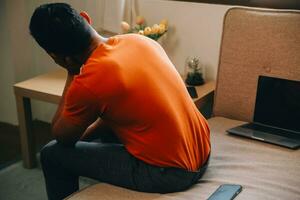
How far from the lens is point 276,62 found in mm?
1840

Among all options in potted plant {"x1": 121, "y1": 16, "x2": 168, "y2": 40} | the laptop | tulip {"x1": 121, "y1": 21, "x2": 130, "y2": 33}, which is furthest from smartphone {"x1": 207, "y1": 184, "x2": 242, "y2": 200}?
tulip {"x1": 121, "y1": 21, "x2": 130, "y2": 33}

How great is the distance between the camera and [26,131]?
90.4 inches

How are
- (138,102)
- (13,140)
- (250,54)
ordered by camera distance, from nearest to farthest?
(138,102) < (250,54) < (13,140)

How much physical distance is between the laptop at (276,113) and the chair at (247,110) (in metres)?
0.05

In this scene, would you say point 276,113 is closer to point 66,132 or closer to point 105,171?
point 105,171

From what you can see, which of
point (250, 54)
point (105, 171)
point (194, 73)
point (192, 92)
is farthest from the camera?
point (194, 73)

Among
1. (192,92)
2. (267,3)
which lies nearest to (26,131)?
(192,92)

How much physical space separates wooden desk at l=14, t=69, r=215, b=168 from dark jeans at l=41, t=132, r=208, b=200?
0.62m

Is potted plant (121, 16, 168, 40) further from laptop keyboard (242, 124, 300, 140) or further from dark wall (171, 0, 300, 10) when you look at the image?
laptop keyboard (242, 124, 300, 140)

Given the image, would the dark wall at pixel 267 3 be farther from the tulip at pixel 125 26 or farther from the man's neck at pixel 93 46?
the man's neck at pixel 93 46

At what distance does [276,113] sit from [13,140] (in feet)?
5.56

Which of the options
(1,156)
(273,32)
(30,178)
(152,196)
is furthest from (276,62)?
(1,156)

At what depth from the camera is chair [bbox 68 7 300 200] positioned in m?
1.36

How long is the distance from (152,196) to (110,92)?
367mm
